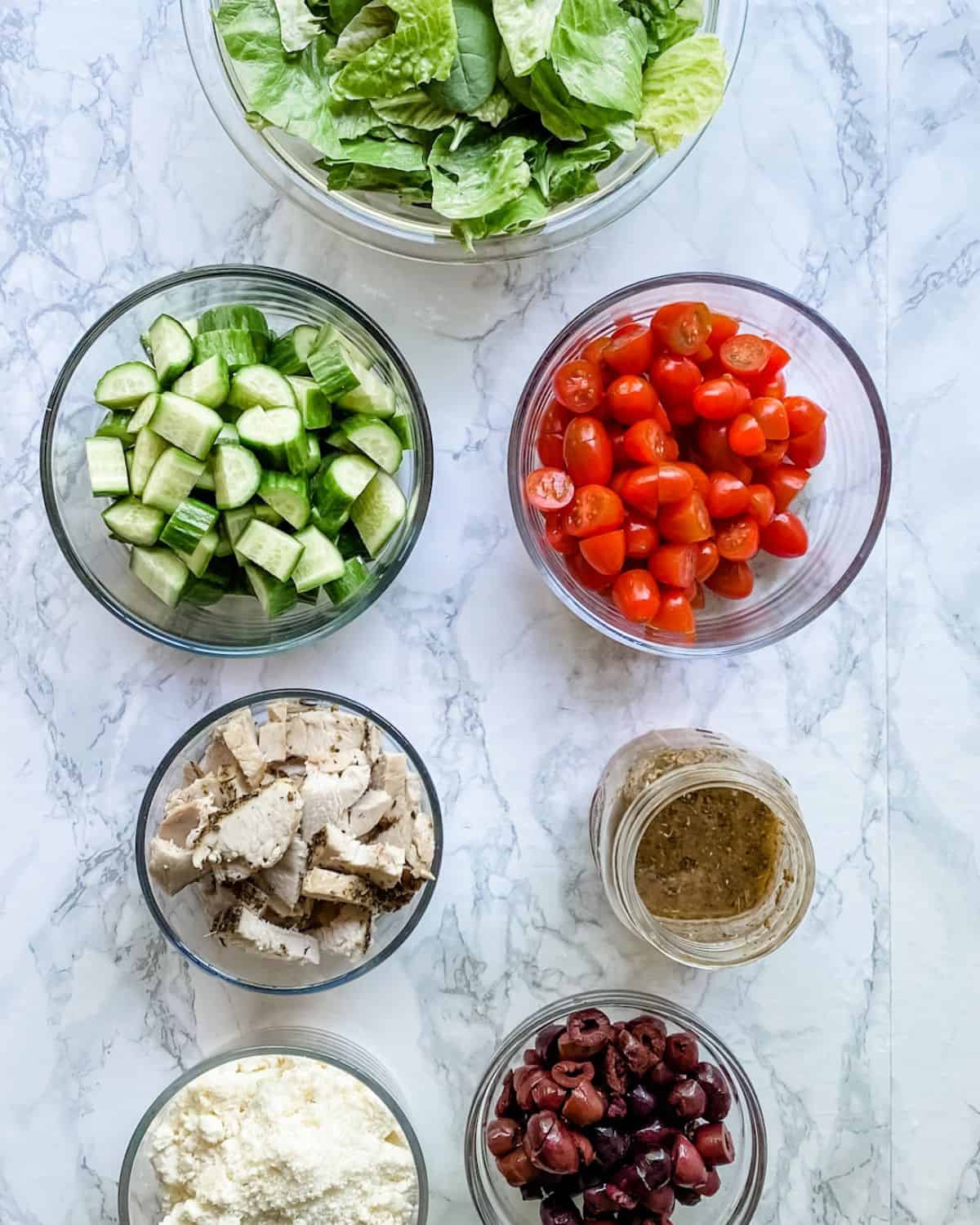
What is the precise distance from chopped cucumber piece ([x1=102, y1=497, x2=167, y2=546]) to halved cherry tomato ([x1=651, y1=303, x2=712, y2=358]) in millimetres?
755

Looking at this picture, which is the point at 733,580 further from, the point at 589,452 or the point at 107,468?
the point at 107,468

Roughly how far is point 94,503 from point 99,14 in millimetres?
773

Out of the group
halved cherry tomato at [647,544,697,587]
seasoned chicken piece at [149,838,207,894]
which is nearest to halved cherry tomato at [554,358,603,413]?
halved cherry tomato at [647,544,697,587]

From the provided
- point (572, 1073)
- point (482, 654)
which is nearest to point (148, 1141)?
point (572, 1073)

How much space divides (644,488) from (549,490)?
140mm

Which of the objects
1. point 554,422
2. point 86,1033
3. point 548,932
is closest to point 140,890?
point 86,1033

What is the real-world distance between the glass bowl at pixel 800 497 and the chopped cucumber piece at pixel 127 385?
1.74 ft

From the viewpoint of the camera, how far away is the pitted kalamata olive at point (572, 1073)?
1553mm

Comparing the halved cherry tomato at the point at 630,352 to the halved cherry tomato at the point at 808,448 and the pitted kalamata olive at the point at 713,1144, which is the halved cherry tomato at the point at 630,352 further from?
the pitted kalamata olive at the point at 713,1144

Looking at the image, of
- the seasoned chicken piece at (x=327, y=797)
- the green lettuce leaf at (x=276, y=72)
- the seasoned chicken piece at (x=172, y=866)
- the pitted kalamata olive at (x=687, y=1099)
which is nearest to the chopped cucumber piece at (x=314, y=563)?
the seasoned chicken piece at (x=327, y=797)

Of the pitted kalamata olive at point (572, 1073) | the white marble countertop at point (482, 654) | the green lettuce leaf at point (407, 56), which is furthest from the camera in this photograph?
the white marble countertop at point (482, 654)

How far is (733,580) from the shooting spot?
173cm

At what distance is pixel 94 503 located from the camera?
1.74 meters

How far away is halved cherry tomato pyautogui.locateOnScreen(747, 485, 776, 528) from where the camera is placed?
5.45ft
